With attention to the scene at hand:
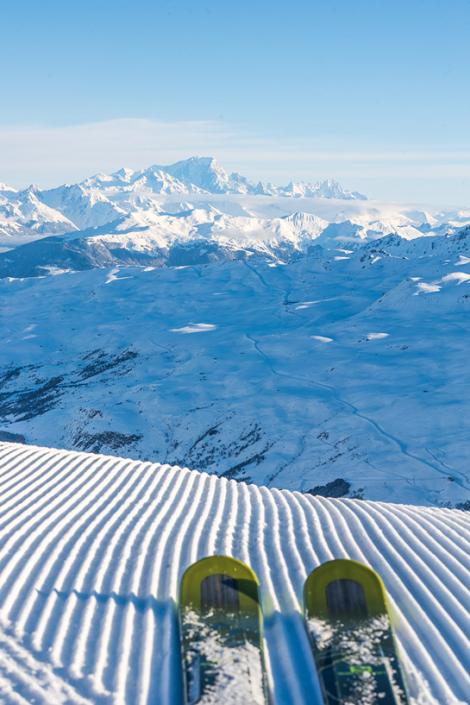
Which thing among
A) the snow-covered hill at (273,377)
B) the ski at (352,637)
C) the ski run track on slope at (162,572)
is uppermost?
the ski at (352,637)

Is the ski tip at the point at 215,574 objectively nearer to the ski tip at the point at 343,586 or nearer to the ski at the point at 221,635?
the ski at the point at 221,635

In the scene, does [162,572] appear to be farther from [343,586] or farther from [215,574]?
[343,586]

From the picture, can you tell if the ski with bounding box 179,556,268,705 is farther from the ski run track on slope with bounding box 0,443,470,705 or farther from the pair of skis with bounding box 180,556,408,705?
the ski run track on slope with bounding box 0,443,470,705

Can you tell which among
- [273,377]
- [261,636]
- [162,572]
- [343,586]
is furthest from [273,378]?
[261,636]

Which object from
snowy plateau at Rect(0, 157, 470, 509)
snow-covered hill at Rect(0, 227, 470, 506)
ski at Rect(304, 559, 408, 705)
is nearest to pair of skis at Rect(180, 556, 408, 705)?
ski at Rect(304, 559, 408, 705)

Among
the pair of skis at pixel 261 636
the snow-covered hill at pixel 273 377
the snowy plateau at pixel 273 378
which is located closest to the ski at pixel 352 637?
the pair of skis at pixel 261 636

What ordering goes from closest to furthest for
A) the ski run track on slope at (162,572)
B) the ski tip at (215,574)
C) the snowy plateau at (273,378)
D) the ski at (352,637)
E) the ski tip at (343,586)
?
the ski at (352,637) → the ski run track on slope at (162,572) → the ski tip at (343,586) → the ski tip at (215,574) → the snowy plateau at (273,378)
